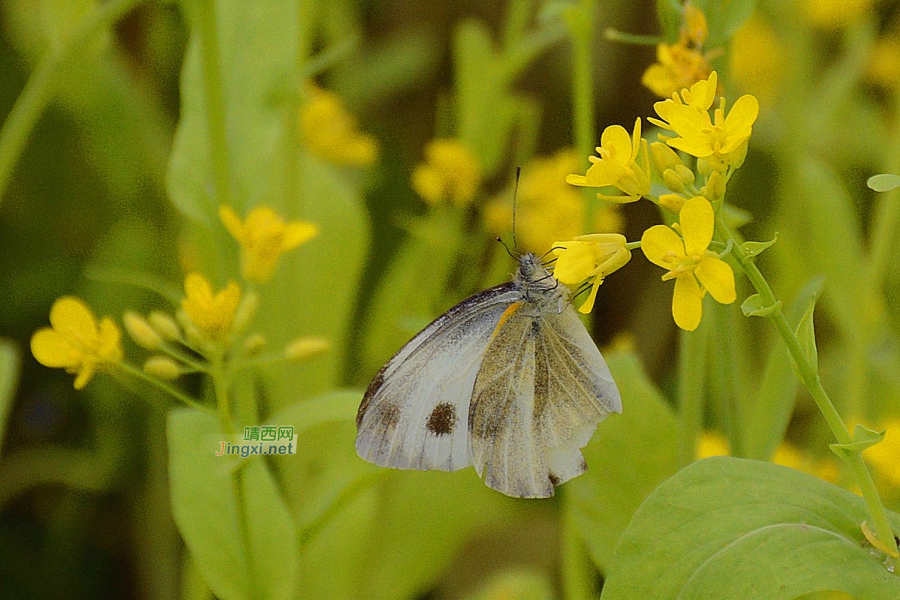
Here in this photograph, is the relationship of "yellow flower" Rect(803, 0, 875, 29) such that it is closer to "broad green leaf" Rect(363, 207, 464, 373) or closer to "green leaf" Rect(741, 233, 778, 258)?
"broad green leaf" Rect(363, 207, 464, 373)

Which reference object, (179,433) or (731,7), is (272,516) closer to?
(179,433)

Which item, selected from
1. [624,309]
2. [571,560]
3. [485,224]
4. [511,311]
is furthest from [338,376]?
[624,309]

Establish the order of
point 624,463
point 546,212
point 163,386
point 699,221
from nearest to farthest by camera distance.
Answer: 1. point 699,221
2. point 163,386
3. point 624,463
4. point 546,212

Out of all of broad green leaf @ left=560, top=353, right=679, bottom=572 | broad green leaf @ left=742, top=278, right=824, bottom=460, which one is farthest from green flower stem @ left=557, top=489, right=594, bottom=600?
broad green leaf @ left=742, top=278, right=824, bottom=460

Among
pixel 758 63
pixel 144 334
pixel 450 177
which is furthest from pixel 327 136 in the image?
pixel 758 63

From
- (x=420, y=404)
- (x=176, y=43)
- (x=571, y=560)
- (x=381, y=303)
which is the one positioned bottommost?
(x=571, y=560)

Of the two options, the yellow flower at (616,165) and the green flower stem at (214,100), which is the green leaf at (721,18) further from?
the green flower stem at (214,100)

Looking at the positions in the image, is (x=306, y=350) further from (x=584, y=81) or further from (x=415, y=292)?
(x=415, y=292)
